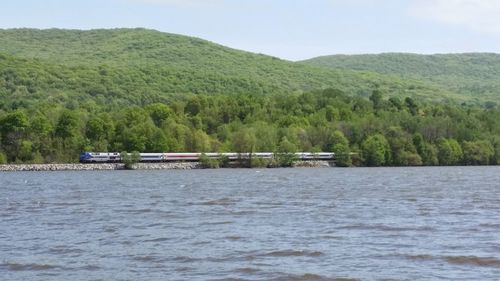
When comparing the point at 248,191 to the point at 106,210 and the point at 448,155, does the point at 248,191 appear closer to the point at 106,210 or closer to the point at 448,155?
the point at 106,210

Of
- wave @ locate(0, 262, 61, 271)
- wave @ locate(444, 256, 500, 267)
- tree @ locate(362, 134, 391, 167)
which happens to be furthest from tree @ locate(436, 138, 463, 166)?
wave @ locate(0, 262, 61, 271)

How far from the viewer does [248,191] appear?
6769cm

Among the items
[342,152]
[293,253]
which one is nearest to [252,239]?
[293,253]

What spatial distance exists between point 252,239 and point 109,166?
11149 cm

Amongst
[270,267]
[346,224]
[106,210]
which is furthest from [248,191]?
[270,267]

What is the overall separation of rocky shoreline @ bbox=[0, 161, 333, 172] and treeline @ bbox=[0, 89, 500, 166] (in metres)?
4.10

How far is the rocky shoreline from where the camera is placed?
133625 mm

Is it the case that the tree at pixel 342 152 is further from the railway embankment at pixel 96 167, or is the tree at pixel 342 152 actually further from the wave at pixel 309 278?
the wave at pixel 309 278

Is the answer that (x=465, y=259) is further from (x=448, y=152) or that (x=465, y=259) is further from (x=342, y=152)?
(x=448, y=152)

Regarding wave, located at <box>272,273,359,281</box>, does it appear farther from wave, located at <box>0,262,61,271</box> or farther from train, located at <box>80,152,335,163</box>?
train, located at <box>80,152,335,163</box>

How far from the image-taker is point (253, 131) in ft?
522

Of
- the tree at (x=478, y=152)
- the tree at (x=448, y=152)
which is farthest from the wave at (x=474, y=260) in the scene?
the tree at (x=478, y=152)

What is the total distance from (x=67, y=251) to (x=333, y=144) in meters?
→ 137

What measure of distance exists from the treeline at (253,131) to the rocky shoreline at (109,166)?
410cm
